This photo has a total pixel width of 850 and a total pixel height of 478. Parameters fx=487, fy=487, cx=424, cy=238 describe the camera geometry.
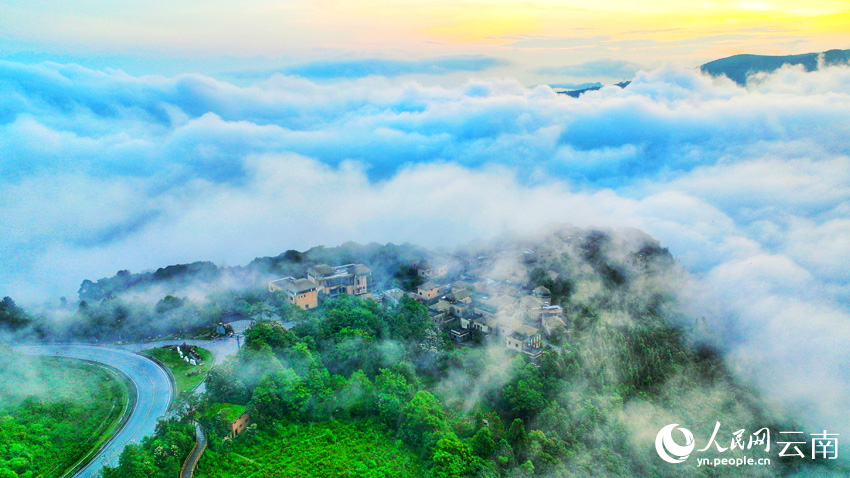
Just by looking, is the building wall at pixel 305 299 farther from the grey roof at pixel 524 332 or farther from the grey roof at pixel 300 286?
the grey roof at pixel 524 332

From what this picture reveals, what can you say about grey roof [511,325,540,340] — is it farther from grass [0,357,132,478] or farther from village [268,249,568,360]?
grass [0,357,132,478]

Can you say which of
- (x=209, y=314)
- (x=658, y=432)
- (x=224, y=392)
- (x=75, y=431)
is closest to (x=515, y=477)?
(x=658, y=432)

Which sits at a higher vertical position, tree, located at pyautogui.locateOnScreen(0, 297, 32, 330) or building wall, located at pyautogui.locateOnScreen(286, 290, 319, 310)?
tree, located at pyautogui.locateOnScreen(0, 297, 32, 330)

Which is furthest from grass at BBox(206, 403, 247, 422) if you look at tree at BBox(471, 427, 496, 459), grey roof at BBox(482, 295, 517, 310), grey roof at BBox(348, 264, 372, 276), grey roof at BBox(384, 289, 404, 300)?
grey roof at BBox(482, 295, 517, 310)

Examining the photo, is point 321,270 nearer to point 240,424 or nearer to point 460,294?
point 460,294

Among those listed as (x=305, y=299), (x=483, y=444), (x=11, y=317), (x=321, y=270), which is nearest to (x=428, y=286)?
(x=321, y=270)

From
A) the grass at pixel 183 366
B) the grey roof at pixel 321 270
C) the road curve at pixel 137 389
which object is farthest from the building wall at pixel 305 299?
the road curve at pixel 137 389
